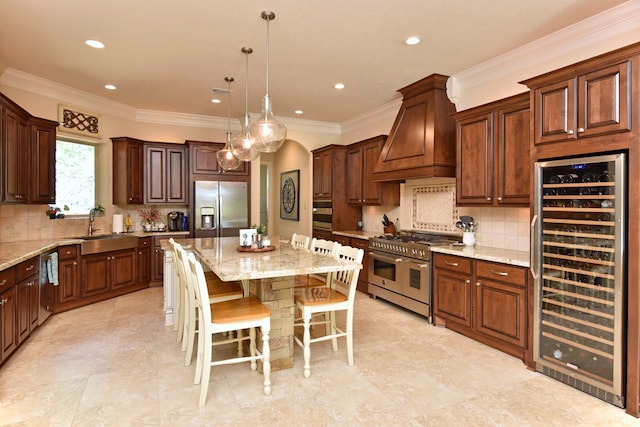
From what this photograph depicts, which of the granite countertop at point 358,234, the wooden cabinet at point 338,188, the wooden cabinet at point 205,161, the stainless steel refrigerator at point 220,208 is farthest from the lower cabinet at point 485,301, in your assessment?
the wooden cabinet at point 205,161

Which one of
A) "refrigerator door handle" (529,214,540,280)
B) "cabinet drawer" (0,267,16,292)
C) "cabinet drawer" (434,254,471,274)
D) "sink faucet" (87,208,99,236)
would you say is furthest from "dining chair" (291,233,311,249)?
"sink faucet" (87,208,99,236)

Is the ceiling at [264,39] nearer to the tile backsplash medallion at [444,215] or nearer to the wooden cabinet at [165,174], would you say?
the wooden cabinet at [165,174]

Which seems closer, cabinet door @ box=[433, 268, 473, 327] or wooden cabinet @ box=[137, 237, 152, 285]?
cabinet door @ box=[433, 268, 473, 327]

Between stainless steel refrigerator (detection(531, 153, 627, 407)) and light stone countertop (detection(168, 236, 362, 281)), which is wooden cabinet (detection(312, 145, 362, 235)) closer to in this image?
light stone countertop (detection(168, 236, 362, 281))

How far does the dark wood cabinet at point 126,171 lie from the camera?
18.3ft

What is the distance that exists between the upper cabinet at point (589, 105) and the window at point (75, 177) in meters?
5.90

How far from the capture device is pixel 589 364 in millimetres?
2557

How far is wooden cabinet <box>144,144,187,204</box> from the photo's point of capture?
5.77 metres

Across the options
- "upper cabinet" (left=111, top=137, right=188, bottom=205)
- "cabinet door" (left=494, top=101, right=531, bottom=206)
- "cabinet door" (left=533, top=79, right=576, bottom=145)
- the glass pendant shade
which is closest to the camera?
"cabinet door" (left=533, top=79, right=576, bottom=145)

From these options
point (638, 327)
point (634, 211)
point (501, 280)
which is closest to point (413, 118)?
point (501, 280)

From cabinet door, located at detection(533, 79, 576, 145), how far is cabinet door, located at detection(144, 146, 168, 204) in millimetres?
5224

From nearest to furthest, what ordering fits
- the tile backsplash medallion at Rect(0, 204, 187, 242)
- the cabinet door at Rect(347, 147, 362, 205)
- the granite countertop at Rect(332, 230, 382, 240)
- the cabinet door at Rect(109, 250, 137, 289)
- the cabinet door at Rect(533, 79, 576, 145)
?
the cabinet door at Rect(533, 79, 576, 145) < the tile backsplash medallion at Rect(0, 204, 187, 242) < the cabinet door at Rect(109, 250, 137, 289) < the granite countertop at Rect(332, 230, 382, 240) < the cabinet door at Rect(347, 147, 362, 205)

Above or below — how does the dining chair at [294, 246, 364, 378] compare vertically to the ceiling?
below

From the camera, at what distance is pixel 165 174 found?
5.88 metres
